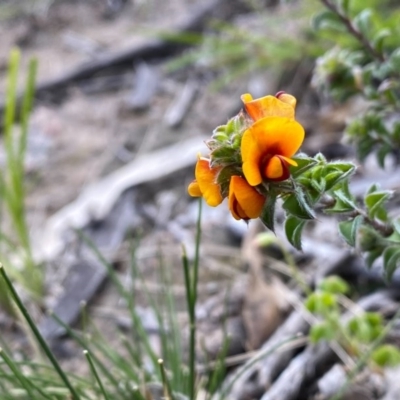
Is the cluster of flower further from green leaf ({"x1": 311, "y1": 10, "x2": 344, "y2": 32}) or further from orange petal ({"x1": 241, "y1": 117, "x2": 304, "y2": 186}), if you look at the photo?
green leaf ({"x1": 311, "y1": 10, "x2": 344, "y2": 32})

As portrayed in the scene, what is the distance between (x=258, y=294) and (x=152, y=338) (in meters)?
0.31

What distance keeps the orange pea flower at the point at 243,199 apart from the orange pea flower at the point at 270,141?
14 millimetres

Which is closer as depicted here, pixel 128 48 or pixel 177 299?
pixel 177 299

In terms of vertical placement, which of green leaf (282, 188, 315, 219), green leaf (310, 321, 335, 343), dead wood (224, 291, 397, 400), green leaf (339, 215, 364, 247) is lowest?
dead wood (224, 291, 397, 400)

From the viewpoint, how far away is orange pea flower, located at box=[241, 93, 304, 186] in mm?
624

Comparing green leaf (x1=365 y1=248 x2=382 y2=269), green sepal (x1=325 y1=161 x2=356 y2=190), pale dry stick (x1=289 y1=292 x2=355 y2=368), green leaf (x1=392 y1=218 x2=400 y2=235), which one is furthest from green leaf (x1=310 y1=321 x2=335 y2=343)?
green sepal (x1=325 y1=161 x2=356 y2=190)

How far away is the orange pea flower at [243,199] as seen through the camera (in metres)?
0.63

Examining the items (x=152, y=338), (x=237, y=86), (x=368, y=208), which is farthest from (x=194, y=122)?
(x=368, y=208)

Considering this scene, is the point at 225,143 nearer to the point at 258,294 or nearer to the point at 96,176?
the point at 258,294

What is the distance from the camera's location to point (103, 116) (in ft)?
10.6

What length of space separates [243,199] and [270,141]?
0.23 feet

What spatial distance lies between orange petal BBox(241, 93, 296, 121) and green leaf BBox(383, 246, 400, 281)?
31cm

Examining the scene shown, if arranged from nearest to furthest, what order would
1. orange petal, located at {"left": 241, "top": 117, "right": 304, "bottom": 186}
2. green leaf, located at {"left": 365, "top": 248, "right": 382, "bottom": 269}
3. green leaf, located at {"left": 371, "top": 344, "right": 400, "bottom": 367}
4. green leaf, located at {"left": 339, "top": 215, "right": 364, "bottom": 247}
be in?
orange petal, located at {"left": 241, "top": 117, "right": 304, "bottom": 186}
green leaf, located at {"left": 339, "top": 215, "right": 364, "bottom": 247}
green leaf, located at {"left": 365, "top": 248, "right": 382, "bottom": 269}
green leaf, located at {"left": 371, "top": 344, "right": 400, "bottom": 367}

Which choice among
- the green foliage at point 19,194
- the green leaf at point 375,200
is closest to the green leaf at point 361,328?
the green leaf at point 375,200
